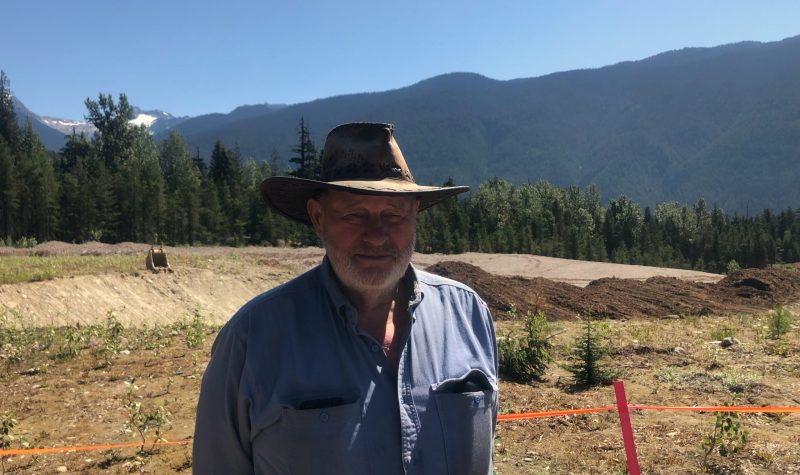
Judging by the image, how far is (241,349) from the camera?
2.01m

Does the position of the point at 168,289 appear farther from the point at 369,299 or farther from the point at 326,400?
the point at 326,400

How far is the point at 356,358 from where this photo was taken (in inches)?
82.0

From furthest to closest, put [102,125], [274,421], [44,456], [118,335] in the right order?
[102,125]
[118,335]
[44,456]
[274,421]

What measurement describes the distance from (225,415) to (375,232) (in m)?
0.86

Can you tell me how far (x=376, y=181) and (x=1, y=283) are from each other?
50.5 ft

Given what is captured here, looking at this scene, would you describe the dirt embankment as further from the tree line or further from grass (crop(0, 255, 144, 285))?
the tree line

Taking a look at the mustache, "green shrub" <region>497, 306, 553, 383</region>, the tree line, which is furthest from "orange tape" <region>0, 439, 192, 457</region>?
the tree line

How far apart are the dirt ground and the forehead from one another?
3.39m

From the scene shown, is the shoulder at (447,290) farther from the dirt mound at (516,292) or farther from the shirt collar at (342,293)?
the dirt mound at (516,292)

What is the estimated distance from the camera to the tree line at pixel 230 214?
46500 millimetres

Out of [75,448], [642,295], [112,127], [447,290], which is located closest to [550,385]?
[75,448]

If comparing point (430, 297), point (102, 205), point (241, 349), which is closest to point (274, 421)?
point (241, 349)

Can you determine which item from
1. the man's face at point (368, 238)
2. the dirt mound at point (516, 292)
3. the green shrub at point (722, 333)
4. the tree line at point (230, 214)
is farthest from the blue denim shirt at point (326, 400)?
the tree line at point (230, 214)

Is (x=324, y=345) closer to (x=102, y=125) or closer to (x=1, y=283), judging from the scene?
(x=1, y=283)
